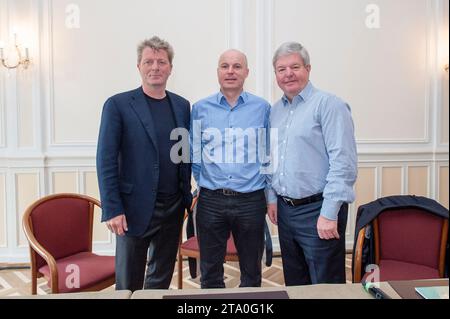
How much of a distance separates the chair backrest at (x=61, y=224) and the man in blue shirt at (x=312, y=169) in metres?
1.17

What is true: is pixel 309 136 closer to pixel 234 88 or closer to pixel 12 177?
pixel 234 88

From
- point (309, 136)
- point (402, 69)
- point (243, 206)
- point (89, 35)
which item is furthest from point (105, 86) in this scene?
point (402, 69)

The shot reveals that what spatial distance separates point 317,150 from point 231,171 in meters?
0.42

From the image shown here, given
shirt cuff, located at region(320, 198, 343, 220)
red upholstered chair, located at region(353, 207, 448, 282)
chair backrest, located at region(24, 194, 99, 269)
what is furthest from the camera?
chair backrest, located at region(24, 194, 99, 269)

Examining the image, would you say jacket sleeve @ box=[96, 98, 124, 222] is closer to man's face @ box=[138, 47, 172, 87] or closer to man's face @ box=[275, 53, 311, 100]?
man's face @ box=[138, 47, 172, 87]

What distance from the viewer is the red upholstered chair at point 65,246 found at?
189cm

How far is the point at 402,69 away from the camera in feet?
11.7

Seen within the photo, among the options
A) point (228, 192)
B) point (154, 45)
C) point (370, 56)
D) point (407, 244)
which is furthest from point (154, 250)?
point (370, 56)

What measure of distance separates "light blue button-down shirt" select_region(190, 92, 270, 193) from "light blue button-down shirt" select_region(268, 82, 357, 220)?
0.42 ft

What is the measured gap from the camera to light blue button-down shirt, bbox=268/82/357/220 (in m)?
1.57

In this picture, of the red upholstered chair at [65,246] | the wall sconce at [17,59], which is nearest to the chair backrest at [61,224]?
the red upholstered chair at [65,246]

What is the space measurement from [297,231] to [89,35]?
258 centimetres

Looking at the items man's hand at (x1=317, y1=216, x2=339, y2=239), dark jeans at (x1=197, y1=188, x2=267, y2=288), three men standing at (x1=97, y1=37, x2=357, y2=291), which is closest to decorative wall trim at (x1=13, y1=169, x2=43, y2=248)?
three men standing at (x1=97, y1=37, x2=357, y2=291)
